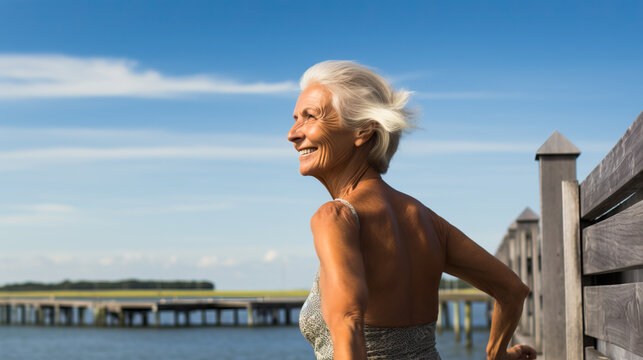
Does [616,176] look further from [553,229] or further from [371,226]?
[553,229]

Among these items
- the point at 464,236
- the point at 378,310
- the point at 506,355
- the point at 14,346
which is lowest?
the point at 14,346

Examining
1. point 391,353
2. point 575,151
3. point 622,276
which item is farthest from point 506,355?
point 575,151

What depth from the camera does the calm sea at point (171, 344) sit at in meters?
40.8

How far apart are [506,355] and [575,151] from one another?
249cm

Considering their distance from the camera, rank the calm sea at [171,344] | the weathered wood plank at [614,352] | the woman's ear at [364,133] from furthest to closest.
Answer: the calm sea at [171,344], the weathered wood plank at [614,352], the woman's ear at [364,133]

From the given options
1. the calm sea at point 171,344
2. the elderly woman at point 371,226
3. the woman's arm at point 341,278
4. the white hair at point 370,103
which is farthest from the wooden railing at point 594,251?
the calm sea at point 171,344

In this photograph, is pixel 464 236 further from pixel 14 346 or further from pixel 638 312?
pixel 14 346

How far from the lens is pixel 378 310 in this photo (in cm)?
189

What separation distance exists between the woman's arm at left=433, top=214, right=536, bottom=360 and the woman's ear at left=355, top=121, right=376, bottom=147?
1.08 ft

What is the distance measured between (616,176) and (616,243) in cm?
22

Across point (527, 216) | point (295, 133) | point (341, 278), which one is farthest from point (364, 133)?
point (527, 216)

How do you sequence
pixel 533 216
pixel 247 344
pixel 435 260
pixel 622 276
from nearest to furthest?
pixel 435 260 < pixel 622 276 < pixel 533 216 < pixel 247 344

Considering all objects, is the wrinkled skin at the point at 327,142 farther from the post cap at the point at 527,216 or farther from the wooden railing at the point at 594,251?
the post cap at the point at 527,216

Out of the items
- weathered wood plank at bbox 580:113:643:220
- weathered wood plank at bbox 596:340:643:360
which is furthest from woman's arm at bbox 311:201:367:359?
weathered wood plank at bbox 596:340:643:360
